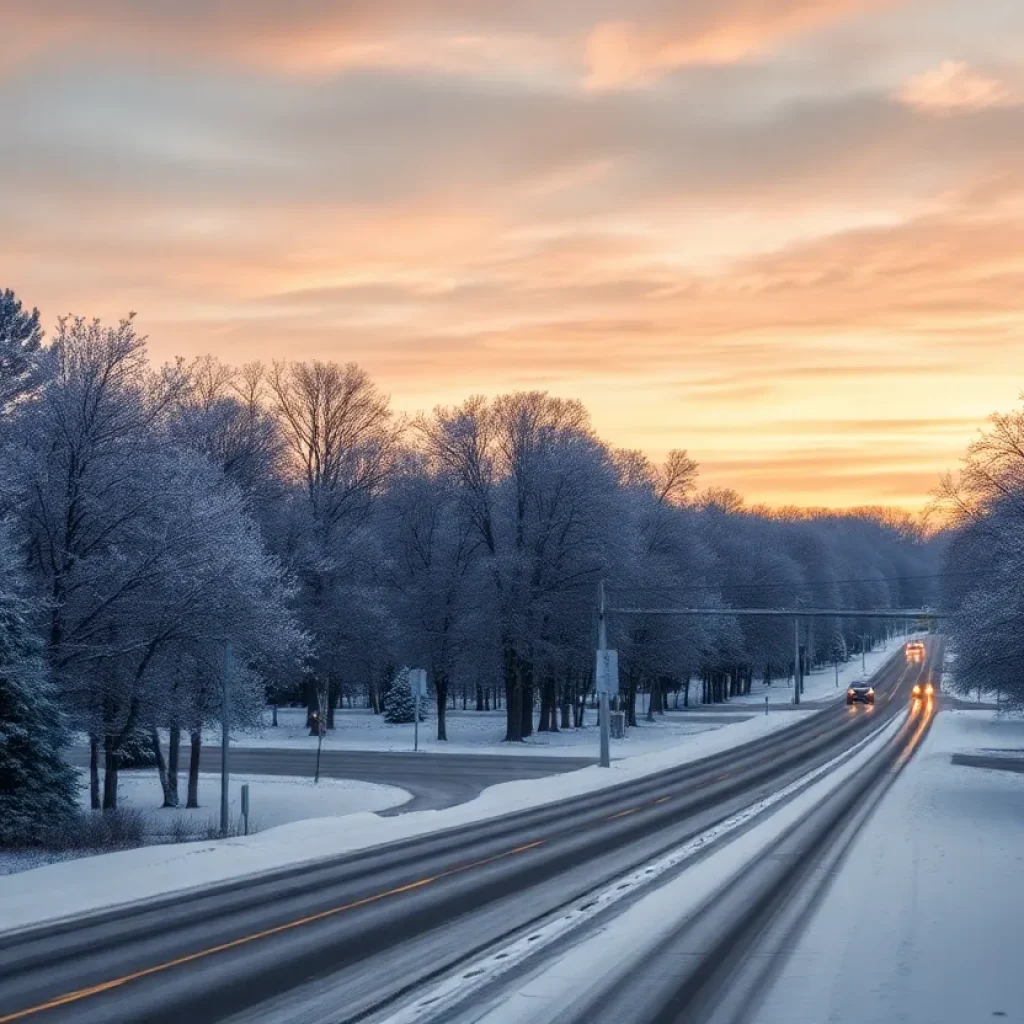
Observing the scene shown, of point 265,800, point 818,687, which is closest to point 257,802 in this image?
point 265,800

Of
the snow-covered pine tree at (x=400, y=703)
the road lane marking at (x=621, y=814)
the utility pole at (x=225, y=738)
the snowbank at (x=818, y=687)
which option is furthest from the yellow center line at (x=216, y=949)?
the snowbank at (x=818, y=687)

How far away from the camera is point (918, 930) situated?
15.3 metres

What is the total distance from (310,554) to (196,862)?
42.1m

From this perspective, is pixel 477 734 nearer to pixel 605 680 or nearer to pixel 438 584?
pixel 438 584

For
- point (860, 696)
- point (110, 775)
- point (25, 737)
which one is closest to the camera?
point (25, 737)

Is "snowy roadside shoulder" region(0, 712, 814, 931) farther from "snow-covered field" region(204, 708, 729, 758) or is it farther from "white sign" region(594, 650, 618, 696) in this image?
"snow-covered field" region(204, 708, 729, 758)

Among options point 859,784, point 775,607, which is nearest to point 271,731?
point 859,784

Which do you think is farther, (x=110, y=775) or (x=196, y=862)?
(x=110, y=775)

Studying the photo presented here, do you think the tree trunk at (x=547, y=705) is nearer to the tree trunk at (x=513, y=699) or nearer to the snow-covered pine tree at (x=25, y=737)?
the tree trunk at (x=513, y=699)

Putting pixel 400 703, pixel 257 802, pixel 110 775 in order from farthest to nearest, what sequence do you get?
1. pixel 400 703
2. pixel 257 802
3. pixel 110 775

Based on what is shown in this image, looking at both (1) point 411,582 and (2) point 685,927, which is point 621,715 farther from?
(2) point 685,927

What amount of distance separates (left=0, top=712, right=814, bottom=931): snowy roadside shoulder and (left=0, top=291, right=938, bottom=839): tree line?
13.9 feet

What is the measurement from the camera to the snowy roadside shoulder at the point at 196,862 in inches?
645

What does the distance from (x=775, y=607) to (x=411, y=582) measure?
53.3 meters
